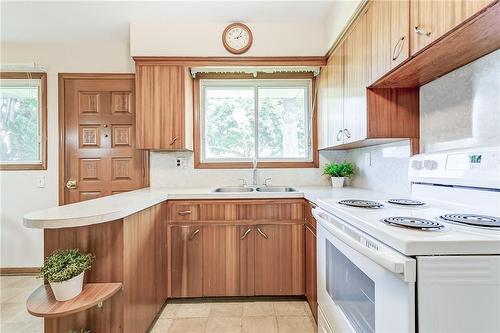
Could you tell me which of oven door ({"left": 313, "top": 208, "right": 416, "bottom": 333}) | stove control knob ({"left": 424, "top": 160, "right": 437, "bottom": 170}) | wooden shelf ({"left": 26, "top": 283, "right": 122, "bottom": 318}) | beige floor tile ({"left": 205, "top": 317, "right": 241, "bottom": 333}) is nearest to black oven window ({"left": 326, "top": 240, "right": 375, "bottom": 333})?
oven door ({"left": 313, "top": 208, "right": 416, "bottom": 333})

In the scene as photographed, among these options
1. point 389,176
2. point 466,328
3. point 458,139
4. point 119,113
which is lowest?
point 466,328

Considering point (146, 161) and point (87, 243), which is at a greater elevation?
point (146, 161)

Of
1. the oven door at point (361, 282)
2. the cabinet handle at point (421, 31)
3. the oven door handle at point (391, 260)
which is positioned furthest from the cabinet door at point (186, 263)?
the cabinet handle at point (421, 31)

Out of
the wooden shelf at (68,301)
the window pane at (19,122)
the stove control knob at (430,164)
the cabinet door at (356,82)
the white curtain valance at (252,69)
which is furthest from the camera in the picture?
the window pane at (19,122)

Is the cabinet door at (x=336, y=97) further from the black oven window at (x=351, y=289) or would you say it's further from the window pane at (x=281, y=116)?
the black oven window at (x=351, y=289)

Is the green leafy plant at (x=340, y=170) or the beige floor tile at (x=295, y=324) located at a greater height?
the green leafy plant at (x=340, y=170)

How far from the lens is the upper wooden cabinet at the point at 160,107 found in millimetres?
2295

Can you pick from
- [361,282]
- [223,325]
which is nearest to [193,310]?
[223,325]

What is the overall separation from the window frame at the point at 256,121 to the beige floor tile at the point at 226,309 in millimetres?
1258

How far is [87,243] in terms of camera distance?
132 centimetres

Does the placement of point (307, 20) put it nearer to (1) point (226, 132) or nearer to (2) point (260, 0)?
(2) point (260, 0)

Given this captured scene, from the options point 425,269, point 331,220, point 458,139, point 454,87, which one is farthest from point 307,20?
point 425,269

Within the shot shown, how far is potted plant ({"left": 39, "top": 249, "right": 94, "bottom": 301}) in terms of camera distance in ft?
3.81

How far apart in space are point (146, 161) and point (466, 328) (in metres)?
2.65
